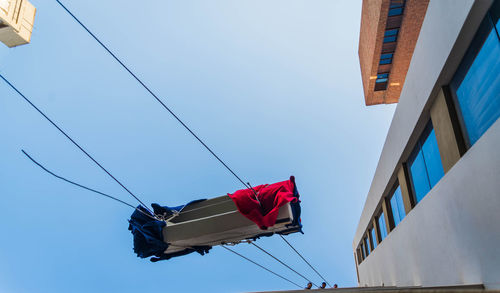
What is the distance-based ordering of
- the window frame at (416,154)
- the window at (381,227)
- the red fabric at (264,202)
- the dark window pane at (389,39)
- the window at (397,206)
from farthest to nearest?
the dark window pane at (389,39) < the window at (381,227) < the window at (397,206) < the window frame at (416,154) < the red fabric at (264,202)

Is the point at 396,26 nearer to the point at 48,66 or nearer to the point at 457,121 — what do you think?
the point at 457,121

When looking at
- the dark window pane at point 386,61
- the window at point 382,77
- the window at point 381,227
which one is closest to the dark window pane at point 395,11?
the dark window pane at point 386,61

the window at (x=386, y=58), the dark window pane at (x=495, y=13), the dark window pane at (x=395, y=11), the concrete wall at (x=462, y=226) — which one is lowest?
the concrete wall at (x=462, y=226)

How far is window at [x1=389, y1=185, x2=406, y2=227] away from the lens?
27.8 ft

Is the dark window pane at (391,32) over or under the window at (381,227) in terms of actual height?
over

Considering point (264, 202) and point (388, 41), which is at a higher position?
point (388, 41)

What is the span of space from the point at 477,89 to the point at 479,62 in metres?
0.30

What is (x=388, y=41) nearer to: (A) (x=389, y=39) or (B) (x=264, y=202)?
(A) (x=389, y=39)

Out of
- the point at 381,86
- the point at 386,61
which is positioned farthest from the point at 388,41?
the point at 381,86

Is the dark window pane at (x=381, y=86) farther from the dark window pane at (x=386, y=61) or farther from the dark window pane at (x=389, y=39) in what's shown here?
the dark window pane at (x=389, y=39)

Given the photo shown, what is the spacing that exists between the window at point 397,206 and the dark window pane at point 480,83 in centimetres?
417

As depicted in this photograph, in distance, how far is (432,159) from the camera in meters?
5.94

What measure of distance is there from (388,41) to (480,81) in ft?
46.2

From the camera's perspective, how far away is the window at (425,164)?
578 centimetres
